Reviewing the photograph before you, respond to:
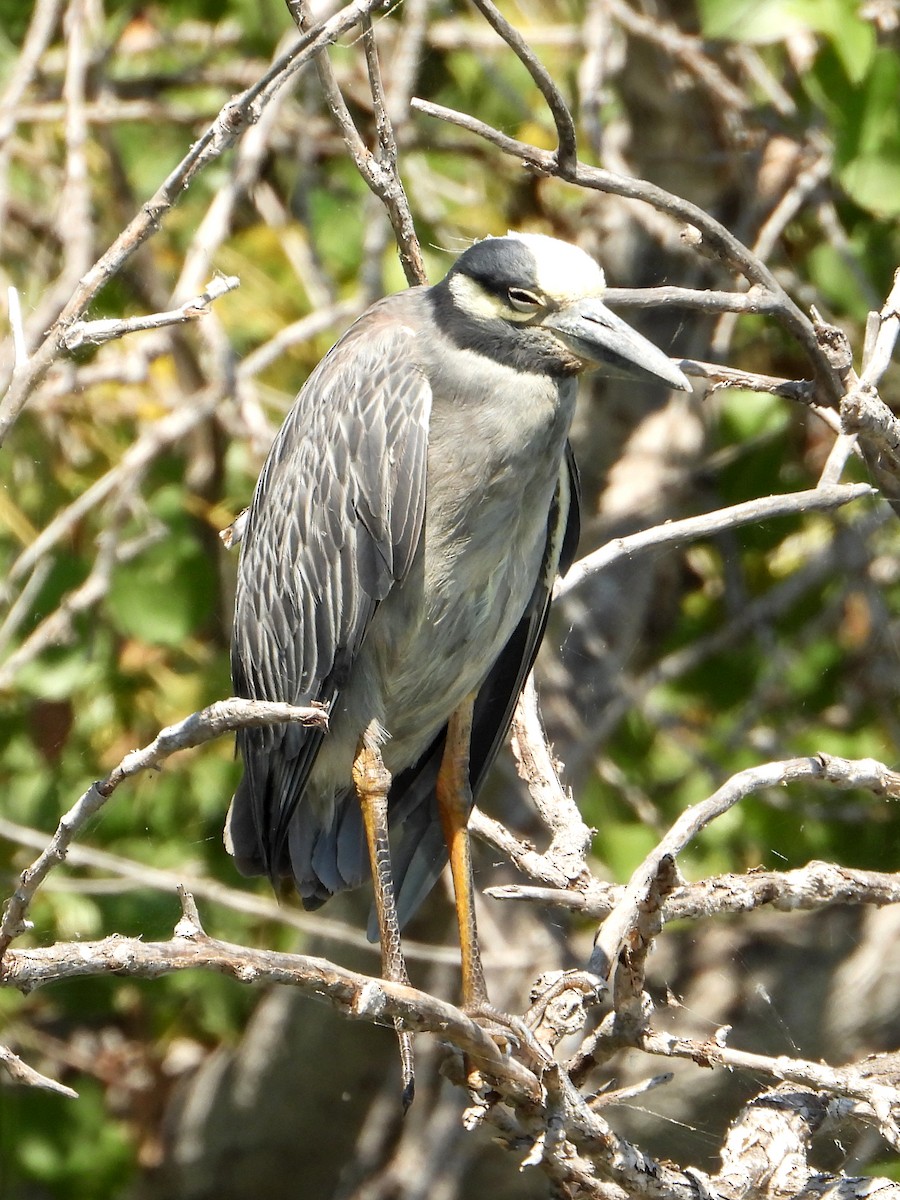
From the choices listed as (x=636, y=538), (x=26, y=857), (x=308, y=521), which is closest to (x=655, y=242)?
(x=308, y=521)

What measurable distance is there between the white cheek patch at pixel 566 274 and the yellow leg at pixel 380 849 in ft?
2.68

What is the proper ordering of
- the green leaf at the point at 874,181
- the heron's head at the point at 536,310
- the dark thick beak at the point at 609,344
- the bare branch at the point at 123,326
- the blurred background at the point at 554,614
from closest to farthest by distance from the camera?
the bare branch at the point at 123,326, the dark thick beak at the point at 609,344, the heron's head at the point at 536,310, the green leaf at the point at 874,181, the blurred background at the point at 554,614

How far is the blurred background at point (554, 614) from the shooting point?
3.12 meters

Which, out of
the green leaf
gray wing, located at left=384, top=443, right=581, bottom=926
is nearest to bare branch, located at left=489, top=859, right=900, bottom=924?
gray wing, located at left=384, top=443, right=581, bottom=926

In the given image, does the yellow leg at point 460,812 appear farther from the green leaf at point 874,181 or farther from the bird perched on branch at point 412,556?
the green leaf at point 874,181

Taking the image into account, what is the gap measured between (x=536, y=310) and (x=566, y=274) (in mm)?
79

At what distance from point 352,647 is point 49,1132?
1730 mm

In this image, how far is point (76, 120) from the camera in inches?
113

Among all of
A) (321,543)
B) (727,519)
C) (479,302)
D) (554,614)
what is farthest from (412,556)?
(554,614)

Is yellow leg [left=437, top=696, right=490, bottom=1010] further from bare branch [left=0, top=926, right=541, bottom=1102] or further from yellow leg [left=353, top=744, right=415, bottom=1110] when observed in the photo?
bare branch [left=0, top=926, right=541, bottom=1102]

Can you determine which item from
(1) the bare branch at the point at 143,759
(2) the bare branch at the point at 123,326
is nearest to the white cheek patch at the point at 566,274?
(2) the bare branch at the point at 123,326

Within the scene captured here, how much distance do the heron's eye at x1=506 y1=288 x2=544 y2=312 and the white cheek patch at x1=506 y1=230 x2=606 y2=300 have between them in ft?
0.08

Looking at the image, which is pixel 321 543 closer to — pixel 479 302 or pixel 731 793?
pixel 479 302

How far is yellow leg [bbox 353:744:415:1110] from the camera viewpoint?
2225 millimetres
